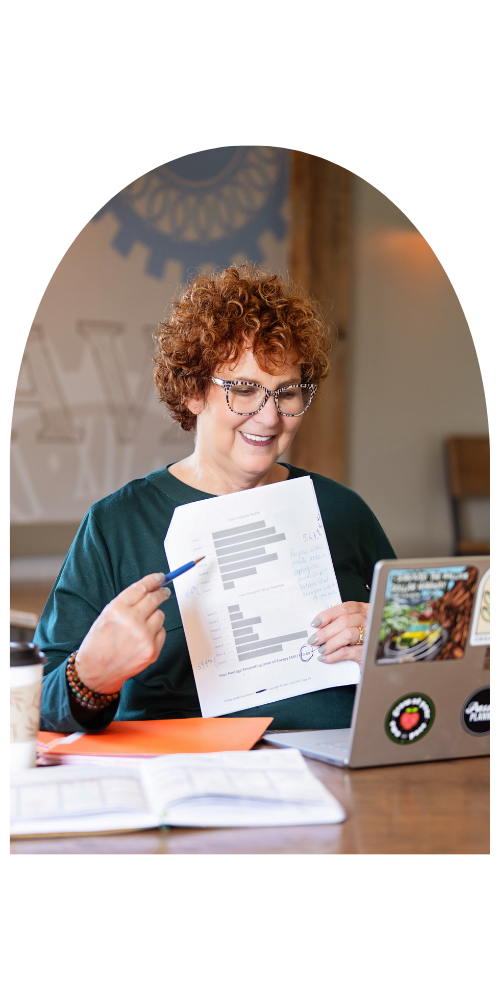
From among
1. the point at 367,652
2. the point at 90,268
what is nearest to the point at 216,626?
the point at 367,652

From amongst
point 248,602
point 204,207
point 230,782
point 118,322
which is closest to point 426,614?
point 230,782

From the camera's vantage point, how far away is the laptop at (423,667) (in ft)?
3.20

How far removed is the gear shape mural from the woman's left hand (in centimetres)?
499

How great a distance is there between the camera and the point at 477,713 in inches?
42.1

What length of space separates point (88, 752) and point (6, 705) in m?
0.18

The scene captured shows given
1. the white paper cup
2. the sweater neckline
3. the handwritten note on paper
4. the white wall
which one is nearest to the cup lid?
the white paper cup

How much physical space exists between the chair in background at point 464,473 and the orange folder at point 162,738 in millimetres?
5895

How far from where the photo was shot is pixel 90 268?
5.77m

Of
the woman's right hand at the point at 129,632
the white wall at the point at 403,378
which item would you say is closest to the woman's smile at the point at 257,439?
the woman's right hand at the point at 129,632

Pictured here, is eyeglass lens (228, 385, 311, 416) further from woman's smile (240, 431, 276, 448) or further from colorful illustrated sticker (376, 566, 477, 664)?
colorful illustrated sticker (376, 566, 477, 664)

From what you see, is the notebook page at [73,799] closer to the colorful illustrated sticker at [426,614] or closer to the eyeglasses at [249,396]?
the colorful illustrated sticker at [426,614]

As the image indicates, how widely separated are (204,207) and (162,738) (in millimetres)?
5556

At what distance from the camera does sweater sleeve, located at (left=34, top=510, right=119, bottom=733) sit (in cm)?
119

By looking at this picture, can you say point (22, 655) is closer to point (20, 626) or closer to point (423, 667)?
point (20, 626)
